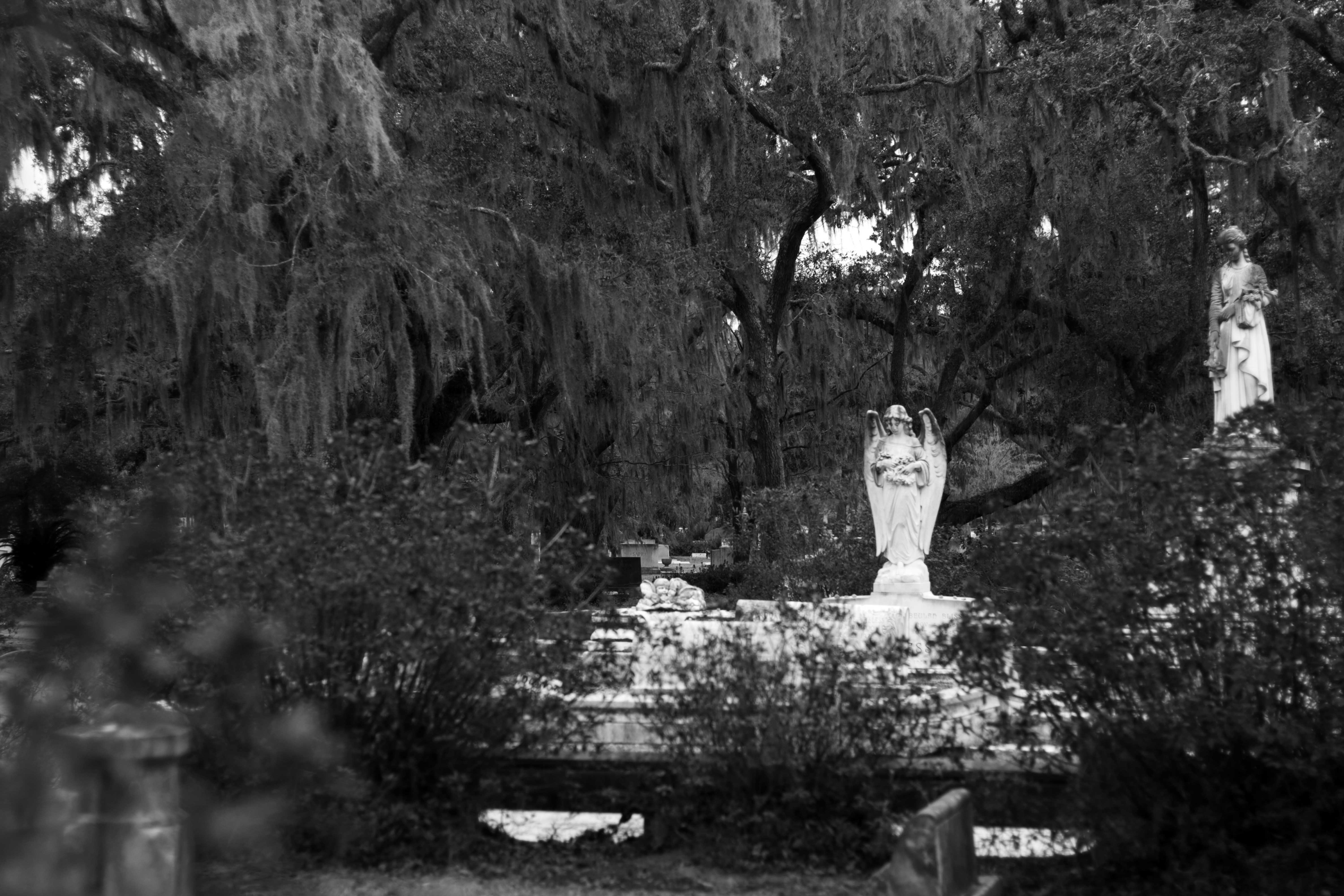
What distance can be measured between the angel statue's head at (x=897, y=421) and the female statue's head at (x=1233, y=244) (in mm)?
3658

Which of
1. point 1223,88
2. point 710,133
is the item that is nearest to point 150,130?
point 710,133

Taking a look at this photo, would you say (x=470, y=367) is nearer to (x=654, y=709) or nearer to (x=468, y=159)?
(x=468, y=159)

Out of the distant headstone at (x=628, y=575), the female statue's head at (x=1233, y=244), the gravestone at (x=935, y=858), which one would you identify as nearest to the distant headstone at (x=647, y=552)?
the distant headstone at (x=628, y=575)

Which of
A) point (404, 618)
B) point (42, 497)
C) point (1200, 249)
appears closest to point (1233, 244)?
point (1200, 249)

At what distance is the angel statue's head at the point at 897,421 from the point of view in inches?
511

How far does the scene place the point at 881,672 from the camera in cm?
621

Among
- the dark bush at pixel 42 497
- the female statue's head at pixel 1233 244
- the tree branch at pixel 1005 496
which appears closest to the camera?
the female statue's head at pixel 1233 244

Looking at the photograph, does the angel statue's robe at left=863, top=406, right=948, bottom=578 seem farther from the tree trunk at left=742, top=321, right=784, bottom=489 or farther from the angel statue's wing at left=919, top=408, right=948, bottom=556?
the tree trunk at left=742, top=321, right=784, bottom=489

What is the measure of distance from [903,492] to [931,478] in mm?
407

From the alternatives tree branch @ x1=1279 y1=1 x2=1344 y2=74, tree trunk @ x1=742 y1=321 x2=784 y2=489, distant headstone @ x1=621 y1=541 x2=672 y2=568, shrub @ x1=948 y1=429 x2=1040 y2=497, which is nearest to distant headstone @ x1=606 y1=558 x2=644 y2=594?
tree trunk @ x1=742 y1=321 x2=784 y2=489

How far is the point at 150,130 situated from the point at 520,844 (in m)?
10.4

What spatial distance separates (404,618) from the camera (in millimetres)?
5840

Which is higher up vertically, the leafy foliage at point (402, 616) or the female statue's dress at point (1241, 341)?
the female statue's dress at point (1241, 341)

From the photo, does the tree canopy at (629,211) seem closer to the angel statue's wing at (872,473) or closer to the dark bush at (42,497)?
the dark bush at (42,497)
